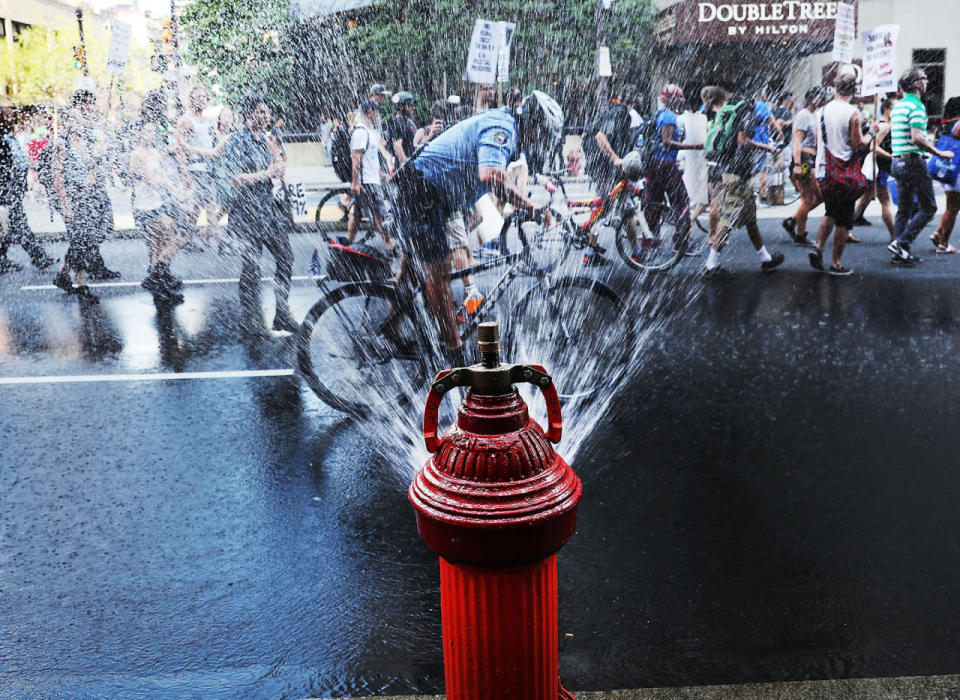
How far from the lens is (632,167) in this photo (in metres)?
11.3

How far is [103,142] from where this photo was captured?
12203mm

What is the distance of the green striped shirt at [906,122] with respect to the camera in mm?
10508

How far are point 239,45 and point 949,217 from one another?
1561 cm

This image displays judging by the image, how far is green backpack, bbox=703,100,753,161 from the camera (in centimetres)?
1082

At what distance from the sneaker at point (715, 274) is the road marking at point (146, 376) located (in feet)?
17.5

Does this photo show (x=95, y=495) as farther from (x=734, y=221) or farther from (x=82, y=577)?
(x=734, y=221)

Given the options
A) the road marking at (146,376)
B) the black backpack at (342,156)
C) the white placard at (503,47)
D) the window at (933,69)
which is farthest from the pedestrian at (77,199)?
the window at (933,69)

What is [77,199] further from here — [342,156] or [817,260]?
[817,260]

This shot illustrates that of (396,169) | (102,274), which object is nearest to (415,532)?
(396,169)

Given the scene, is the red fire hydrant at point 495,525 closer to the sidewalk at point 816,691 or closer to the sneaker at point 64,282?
the sidewalk at point 816,691

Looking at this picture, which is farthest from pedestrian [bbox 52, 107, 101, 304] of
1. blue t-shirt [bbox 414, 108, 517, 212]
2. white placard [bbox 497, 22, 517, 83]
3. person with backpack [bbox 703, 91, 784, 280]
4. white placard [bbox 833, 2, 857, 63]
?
white placard [bbox 833, 2, 857, 63]

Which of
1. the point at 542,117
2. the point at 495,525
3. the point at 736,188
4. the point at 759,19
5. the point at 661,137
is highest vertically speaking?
the point at 759,19

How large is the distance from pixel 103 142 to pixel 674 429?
976cm

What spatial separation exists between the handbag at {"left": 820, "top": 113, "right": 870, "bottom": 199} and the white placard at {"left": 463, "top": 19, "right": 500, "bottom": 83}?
189 inches
